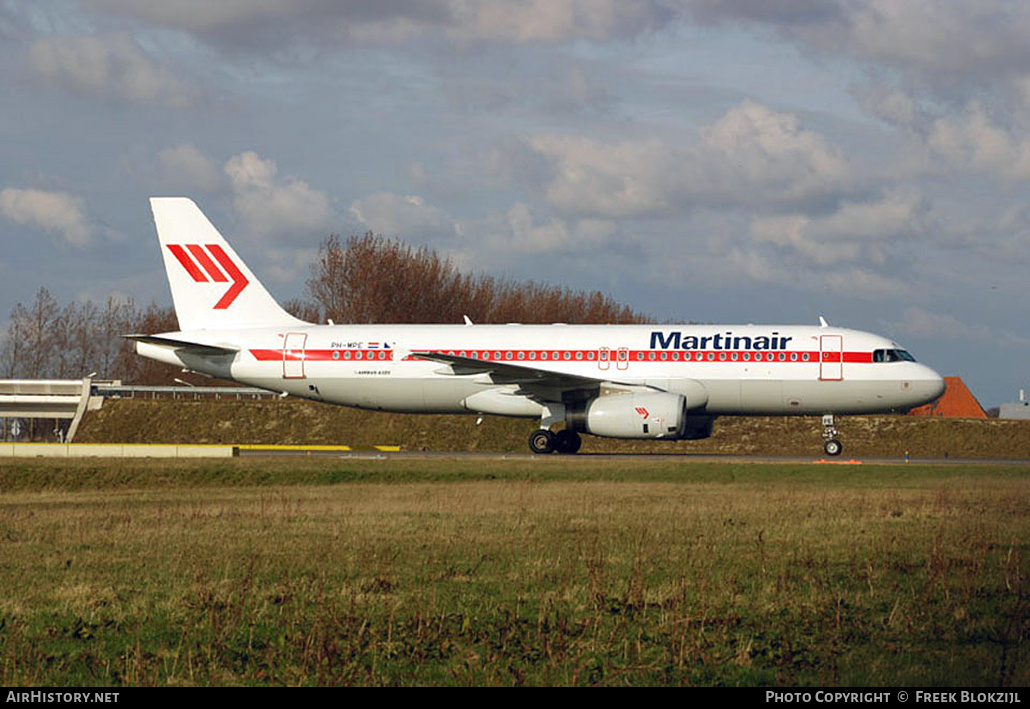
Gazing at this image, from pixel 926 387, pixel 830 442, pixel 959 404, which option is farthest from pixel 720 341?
pixel 959 404

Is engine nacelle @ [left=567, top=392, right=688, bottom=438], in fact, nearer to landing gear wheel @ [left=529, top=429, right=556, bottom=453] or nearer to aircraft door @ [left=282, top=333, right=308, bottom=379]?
landing gear wheel @ [left=529, top=429, right=556, bottom=453]

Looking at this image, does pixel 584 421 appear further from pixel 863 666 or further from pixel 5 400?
pixel 5 400

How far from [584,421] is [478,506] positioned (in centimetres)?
1691

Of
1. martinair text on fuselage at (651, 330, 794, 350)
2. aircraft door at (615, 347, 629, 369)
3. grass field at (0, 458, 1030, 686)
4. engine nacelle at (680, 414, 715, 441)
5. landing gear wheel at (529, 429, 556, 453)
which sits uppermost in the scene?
martinair text on fuselage at (651, 330, 794, 350)

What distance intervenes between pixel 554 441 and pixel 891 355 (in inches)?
458

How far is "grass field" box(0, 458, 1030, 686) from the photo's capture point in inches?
373

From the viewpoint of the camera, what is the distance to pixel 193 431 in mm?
60688

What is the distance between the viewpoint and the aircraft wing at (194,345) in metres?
42.4

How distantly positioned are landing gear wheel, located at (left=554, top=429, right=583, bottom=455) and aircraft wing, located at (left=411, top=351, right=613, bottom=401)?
2.11 meters

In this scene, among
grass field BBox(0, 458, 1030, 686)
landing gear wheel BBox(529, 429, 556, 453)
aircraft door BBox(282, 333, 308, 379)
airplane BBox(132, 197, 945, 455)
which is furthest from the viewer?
aircraft door BBox(282, 333, 308, 379)

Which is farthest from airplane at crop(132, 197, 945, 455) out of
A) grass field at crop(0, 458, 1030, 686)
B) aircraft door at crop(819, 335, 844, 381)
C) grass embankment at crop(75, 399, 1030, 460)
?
grass field at crop(0, 458, 1030, 686)

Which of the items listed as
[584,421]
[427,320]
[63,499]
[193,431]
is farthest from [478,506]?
[427,320]

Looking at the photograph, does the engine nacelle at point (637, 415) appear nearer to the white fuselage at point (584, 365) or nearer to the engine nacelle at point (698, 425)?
the white fuselage at point (584, 365)

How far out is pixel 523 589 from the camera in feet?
43.0
